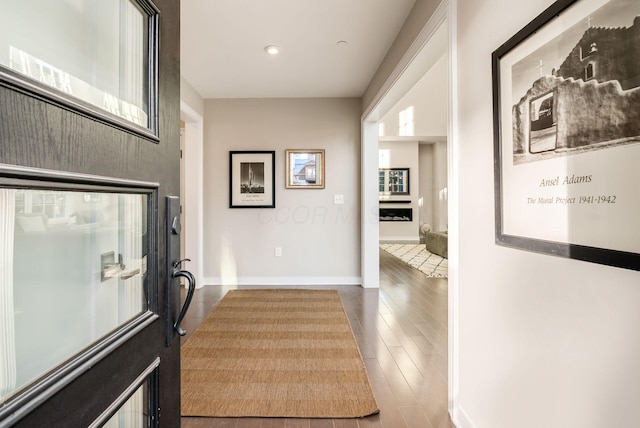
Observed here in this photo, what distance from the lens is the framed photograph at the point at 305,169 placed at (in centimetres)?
434

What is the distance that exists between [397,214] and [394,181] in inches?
35.6

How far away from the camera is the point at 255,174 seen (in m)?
4.35

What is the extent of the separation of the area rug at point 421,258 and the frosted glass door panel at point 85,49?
3.94m

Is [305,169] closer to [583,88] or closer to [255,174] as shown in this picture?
[255,174]

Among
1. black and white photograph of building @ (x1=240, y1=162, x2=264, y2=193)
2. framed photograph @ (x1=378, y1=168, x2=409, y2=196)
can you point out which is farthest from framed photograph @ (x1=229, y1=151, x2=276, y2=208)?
framed photograph @ (x1=378, y1=168, x2=409, y2=196)

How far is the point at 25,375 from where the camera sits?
0.46 m

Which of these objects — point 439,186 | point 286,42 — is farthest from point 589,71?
point 439,186

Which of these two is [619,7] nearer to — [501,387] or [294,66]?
[501,387]

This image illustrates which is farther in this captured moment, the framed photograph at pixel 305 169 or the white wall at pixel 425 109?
the white wall at pixel 425 109

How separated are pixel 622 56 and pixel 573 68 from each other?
15 centimetres

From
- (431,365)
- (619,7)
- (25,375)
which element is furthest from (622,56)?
(431,365)

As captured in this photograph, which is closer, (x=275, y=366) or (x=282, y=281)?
(x=275, y=366)

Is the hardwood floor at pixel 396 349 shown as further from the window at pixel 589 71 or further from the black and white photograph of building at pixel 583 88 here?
the window at pixel 589 71

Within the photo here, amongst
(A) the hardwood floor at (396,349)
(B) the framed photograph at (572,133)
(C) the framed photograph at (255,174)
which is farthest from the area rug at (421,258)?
(B) the framed photograph at (572,133)
